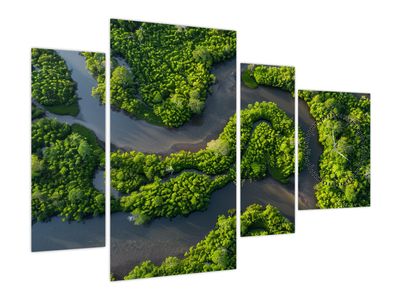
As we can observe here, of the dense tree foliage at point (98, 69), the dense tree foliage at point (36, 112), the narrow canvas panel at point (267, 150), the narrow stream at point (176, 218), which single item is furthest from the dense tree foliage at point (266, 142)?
the dense tree foliage at point (36, 112)

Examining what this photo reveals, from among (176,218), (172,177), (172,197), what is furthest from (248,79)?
(176,218)

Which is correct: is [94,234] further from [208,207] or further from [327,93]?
[327,93]

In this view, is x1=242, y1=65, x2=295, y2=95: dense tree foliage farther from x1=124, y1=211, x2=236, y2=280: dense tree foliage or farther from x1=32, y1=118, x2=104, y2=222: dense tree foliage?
x1=32, y1=118, x2=104, y2=222: dense tree foliage

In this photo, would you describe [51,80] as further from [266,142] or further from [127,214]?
[266,142]

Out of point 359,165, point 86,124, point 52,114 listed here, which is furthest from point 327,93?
point 52,114

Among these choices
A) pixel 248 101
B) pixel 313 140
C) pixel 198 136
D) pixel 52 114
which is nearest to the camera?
pixel 52 114

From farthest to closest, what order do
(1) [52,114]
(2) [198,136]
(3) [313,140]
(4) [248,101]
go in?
(3) [313,140] < (4) [248,101] < (2) [198,136] < (1) [52,114]
